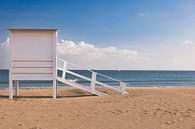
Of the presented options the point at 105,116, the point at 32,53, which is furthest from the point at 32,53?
the point at 105,116

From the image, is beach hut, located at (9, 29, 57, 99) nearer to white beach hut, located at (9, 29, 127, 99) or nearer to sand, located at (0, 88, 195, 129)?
white beach hut, located at (9, 29, 127, 99)

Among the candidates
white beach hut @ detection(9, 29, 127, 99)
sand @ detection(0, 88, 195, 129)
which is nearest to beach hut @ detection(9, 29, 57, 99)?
white beach hut @ detection(9, 29, 127, 99)

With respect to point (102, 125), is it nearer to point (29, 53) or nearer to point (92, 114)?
point (92, 114)

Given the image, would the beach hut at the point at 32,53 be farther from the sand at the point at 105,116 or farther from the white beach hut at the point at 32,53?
the sand at the point at 105,116

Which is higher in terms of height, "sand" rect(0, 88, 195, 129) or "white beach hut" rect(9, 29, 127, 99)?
"white beach hut" rect(9, 29, 127, 99)

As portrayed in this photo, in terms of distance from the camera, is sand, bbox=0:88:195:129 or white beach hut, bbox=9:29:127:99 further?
white beach hut, bbox=9:29:127:99

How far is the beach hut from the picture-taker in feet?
55.3

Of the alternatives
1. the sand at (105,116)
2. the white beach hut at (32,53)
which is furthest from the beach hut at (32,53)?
the sand at (105,116)

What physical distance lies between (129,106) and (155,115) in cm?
182

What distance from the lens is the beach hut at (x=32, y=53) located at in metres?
16.8

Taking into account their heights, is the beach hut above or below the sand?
above

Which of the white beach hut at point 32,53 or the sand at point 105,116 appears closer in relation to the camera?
the sand at point 105,116

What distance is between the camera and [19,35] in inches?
666

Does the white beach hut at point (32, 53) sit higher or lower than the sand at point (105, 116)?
higher
